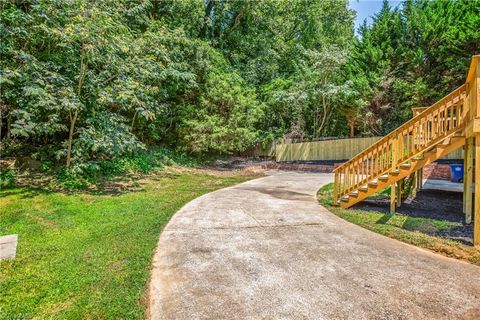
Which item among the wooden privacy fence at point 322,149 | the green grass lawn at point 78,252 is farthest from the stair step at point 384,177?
the wooden privacy fence at point 322,149

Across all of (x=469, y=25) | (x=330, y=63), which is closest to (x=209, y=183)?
(x=330, y=63)

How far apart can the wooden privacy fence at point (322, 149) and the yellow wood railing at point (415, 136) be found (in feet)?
27.9

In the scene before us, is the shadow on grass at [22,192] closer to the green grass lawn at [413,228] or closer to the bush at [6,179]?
the bush at [6,179]

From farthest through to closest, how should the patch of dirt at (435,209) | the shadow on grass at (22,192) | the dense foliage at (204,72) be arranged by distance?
the dense foliage at (204,72), the shadow on grass at (22,192), the patch of dirt at (435,209)

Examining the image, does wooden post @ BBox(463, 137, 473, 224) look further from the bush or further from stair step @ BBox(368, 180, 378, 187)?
the bush

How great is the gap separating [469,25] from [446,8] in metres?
2.96

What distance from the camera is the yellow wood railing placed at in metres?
5.01

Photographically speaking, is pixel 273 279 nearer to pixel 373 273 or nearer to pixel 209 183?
pixel 373 273

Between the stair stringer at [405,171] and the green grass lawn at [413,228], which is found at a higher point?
the stair stringer at [405,171]

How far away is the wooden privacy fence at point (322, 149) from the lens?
14.5m

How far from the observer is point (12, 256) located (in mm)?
3402

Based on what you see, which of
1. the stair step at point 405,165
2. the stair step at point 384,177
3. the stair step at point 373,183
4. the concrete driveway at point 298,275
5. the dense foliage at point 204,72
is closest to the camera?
the concrete driveway at point 298,275

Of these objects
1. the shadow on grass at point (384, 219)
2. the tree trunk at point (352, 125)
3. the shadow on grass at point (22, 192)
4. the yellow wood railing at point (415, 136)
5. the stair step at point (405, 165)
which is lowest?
the shadow on grass at point (384, 219)

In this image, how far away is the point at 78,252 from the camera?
140 inches
